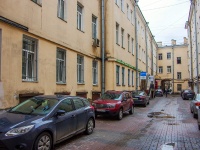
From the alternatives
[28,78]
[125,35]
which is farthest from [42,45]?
[125,35]

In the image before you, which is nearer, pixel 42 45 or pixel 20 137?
pixel 20 137

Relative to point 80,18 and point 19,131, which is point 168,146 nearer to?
point 19,131

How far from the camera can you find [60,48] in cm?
1320

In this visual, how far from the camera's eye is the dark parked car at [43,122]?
5219 millimetres

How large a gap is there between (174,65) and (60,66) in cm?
4851

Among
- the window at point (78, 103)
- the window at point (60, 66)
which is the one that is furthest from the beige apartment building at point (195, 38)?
the window at point (78, 103)

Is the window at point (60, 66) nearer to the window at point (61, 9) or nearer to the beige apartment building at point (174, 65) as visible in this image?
the window at point (61, 9)

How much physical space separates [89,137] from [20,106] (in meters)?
2.55

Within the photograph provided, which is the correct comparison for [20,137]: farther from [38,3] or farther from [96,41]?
[96,41]

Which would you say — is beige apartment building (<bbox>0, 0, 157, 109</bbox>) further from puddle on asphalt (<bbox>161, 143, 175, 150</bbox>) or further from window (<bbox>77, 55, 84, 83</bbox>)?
puddle on asphalt (<bbox>161, 143, 175, 150</bbox>)

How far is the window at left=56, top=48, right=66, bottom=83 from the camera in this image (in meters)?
13.0

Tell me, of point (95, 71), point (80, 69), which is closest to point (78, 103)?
point (80, 69)

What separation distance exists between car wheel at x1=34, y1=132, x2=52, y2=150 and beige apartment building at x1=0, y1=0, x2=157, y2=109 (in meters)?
3.68

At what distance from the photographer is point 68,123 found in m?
7.03
